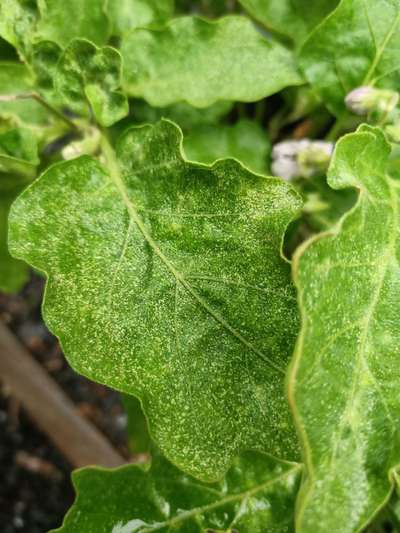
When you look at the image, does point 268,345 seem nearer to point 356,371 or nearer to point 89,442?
point 356,371

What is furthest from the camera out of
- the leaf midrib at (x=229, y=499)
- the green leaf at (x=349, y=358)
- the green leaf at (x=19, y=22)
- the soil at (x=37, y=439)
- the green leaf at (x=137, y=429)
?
the soil at (x=37, y=439)

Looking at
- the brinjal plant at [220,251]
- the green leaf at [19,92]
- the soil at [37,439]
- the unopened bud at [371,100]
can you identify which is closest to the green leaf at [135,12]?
the brinjal plant at [220,251]

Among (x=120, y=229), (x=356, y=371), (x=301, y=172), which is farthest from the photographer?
(x=301, y=172)

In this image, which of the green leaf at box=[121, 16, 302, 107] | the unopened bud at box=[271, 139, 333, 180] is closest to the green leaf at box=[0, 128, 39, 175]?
the green leaf at box=[121, 16, 302, 107]

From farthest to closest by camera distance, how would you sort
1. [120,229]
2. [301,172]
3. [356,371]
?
1. [301,172]
2. [120,229]
3. [356,371]

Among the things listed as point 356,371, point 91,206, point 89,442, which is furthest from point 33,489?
point 356,371

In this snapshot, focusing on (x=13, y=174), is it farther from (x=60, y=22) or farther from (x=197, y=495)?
(x=197, y=495)

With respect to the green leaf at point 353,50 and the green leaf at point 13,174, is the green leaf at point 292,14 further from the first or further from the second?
the green leaf at point 13,174

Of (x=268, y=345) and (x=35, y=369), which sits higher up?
(x=268, y=345)
